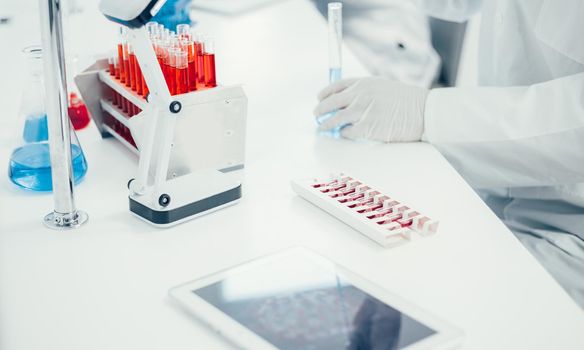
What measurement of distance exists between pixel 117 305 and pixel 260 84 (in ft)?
2.89

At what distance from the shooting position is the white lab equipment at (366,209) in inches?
36.1

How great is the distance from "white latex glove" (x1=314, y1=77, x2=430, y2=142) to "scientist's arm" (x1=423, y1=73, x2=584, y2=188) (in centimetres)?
3

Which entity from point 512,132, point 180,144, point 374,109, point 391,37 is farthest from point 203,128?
point 391,37

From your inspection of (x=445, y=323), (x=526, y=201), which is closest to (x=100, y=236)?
(x=445, y=323)

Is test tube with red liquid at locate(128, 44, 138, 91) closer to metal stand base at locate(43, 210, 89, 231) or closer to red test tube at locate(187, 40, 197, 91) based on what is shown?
red test tube at locate(187, 40, 197, 91)

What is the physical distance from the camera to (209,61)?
110cm

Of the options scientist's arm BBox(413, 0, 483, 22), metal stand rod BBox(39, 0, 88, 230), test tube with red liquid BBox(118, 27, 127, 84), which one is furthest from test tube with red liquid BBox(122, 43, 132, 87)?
scientist's arm BBox(413, 0, 483, 22)

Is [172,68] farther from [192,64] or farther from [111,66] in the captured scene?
[111,66]

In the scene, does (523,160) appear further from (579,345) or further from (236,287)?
(236,287)

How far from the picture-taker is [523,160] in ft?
4.18

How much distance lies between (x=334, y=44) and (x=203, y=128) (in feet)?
1.34

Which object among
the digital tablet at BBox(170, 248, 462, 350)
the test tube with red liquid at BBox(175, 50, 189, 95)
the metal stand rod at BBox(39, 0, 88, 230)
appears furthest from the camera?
the test tube with red liquid at BBox(175, 50, 189, 95)

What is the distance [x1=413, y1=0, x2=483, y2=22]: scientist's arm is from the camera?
5.86 ft

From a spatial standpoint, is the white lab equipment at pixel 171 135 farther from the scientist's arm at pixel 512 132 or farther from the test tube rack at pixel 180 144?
the scientist's arm at pixel 512 132
